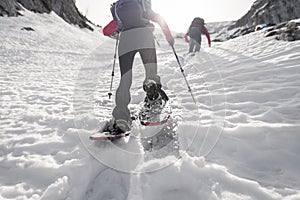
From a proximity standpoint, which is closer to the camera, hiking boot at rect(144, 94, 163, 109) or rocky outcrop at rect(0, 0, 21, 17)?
hiking boot at rect(144, 94, 163, 109)

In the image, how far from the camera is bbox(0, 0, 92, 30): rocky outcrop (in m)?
18.4

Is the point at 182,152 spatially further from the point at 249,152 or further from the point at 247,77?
the point at 247,77

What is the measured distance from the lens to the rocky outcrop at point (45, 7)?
1839 centimetres

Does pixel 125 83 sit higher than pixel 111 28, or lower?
lower

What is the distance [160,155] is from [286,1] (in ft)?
188

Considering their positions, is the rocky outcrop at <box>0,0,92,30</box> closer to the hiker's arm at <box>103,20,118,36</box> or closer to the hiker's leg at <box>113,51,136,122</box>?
the hiker's arm at <box>103,20,118,36</box>

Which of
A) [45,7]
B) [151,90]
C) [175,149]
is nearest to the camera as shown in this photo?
[175,149]

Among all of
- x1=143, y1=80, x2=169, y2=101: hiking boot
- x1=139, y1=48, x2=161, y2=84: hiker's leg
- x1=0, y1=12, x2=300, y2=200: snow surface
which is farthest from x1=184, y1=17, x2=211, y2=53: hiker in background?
x1=139, y1=48, x2=161, y2=84: hiker's leg

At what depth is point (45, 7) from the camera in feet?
83.8

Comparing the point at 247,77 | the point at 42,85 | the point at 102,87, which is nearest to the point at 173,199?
the point at 247,77

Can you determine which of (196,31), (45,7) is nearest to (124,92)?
(196,31)

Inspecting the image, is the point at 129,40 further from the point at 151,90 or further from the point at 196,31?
the point at 196,31

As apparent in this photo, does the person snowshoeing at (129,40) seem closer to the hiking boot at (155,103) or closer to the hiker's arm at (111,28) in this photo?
the hiker's arm at (111,28)

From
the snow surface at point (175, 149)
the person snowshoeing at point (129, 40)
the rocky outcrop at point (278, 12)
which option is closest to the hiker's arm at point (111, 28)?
the person snowshoeing at point (129, 40)
